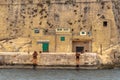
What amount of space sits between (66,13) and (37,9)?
2.73m

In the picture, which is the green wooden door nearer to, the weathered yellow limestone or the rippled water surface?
the weathered yellow limestone

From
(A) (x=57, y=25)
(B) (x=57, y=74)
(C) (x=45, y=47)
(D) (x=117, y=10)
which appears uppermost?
(D) (x=117, y=10)

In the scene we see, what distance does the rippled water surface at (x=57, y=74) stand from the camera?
1825 inches

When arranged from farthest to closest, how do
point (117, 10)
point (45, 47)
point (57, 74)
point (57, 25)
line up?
point (57, 25) → point (117, 10) → point (45, 47) → point (57, 74)

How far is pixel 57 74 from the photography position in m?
49.2

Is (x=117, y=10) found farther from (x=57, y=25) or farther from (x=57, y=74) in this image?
(x=57, y=74)

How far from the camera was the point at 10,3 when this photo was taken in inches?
2281

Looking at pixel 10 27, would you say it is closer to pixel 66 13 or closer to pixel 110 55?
pixel 66 13

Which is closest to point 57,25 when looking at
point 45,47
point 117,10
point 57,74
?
point 45,47

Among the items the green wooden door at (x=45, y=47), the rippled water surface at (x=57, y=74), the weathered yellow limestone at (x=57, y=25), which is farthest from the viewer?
the green wooden door at (x=45, y=47)

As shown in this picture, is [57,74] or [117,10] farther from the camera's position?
[117,10]

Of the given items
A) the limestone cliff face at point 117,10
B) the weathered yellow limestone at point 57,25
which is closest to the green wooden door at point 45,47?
the weathered yellow limestone at point 57,25

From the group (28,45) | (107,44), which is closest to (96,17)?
(107,44)

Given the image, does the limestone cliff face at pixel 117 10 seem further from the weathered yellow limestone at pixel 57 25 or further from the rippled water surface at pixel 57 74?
the rippled water surface at pixel 57 74
